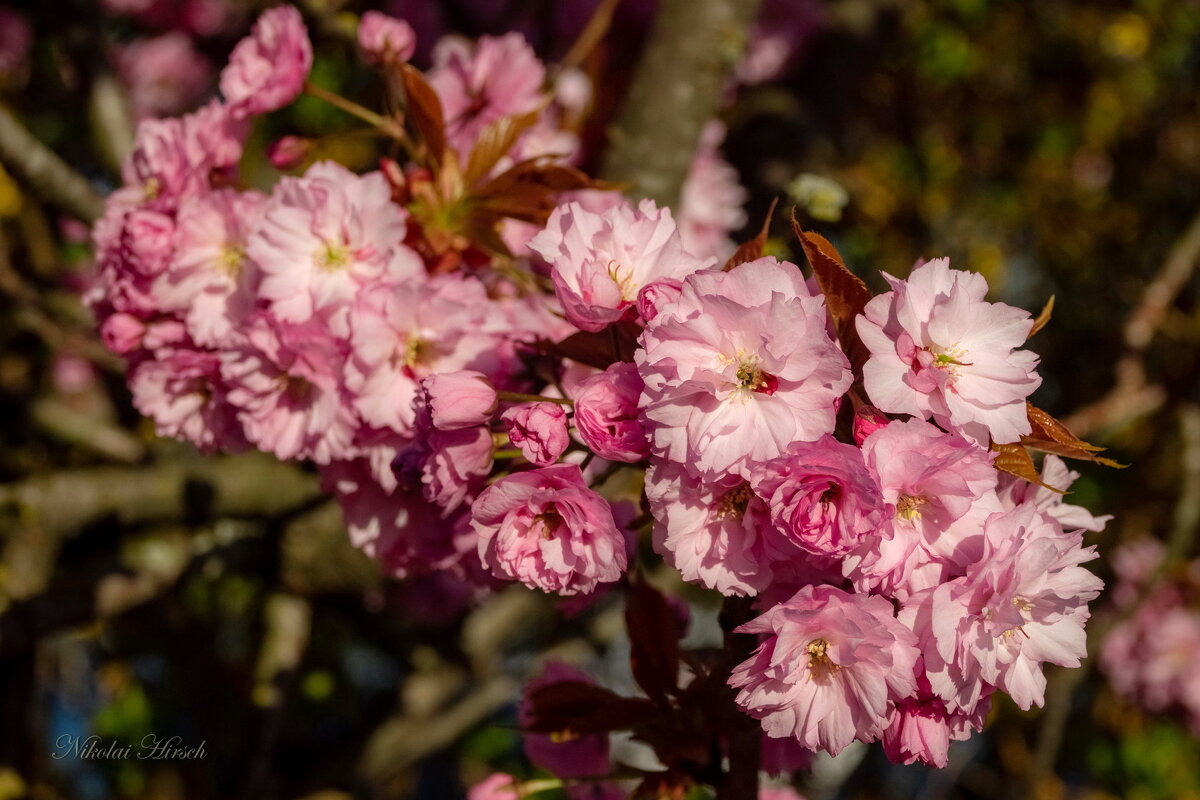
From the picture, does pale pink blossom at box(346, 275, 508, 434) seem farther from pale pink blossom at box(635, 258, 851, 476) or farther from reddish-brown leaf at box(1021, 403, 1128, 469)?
reddish-brown leaf at box(1021, 403, 1128, 469)

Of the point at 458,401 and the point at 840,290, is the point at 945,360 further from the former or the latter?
the point at 458,401

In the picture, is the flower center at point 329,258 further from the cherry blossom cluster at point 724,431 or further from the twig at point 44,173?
the twig at point 44,173

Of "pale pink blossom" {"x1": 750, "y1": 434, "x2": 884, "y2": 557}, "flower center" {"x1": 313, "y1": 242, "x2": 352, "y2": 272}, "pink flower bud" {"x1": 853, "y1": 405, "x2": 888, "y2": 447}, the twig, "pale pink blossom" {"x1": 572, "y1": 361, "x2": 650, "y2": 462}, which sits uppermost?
"pink flower bud" {"x1": 853, "y1": 405, "x2": 888, "y2": 447}

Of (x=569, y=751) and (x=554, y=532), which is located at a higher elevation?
(x=554, y=532)

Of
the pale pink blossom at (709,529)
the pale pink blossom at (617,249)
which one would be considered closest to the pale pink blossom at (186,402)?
the pale pink blossom at (617,249)

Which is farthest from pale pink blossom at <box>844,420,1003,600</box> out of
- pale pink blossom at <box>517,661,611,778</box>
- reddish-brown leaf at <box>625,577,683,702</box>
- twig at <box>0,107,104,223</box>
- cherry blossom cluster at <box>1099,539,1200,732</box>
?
cherry blossom cluster at <box>1099,539,1200,732</box>

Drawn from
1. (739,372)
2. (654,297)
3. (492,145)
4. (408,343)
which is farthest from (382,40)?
(739,372)
